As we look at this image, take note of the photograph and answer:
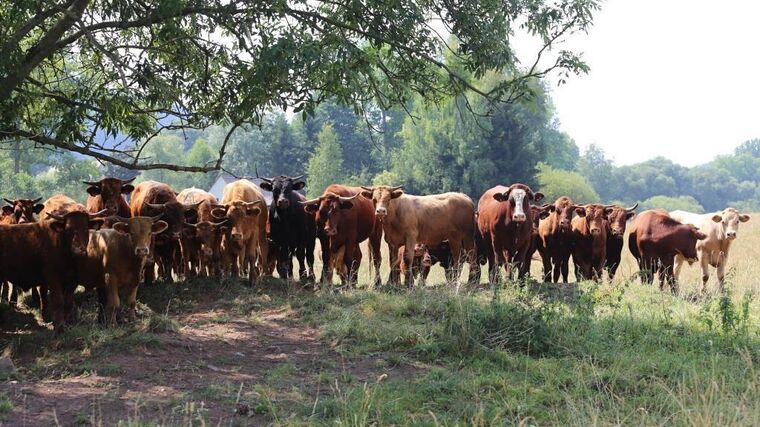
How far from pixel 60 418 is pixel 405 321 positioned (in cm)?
473

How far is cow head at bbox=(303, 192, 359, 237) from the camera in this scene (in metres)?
15.0

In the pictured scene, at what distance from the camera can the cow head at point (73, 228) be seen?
11.2 m

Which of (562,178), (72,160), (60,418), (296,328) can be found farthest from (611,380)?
(562,178)

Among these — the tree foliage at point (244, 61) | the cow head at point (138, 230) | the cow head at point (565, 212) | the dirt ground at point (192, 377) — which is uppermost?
the tree foliage at point (244, 61)

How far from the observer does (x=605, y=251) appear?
660 inches

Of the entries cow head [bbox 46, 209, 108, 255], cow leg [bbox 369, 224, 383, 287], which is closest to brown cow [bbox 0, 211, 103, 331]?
cow head [bbox 46, 209, 108, 255]

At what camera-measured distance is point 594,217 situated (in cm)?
1636

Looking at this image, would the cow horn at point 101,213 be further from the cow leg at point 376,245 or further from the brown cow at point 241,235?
the cow leg at point 376,245

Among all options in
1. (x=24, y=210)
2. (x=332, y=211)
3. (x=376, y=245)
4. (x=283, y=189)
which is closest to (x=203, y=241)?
(x=283, y=189)

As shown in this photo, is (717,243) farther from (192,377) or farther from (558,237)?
(192,377)

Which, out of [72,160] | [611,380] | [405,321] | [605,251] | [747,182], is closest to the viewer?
[611,380]

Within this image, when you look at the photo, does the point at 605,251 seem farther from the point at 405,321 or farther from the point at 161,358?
the point at 161,358

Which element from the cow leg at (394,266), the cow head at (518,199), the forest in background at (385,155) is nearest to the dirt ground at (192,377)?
the cow leg at (394,266)

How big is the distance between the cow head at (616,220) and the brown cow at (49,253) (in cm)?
1003
